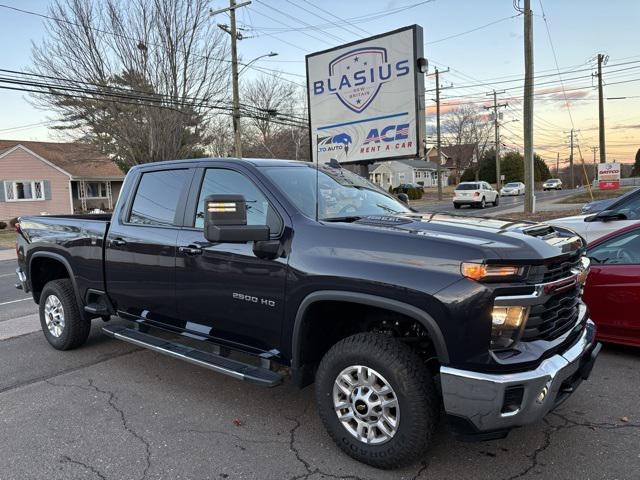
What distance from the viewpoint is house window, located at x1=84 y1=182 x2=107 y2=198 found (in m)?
40.1

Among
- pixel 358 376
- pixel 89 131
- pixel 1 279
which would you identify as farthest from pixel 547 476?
pixel 89 131

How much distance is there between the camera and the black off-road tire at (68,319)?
5.33 metres

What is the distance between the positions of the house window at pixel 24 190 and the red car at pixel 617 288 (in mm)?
36170

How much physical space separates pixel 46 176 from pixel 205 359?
3628cm

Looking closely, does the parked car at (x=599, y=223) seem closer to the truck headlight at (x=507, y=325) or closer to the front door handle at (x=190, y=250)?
the truck headlight at (x=507, y=325)

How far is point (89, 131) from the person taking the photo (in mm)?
28688

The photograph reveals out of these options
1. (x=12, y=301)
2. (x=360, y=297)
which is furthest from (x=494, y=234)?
(x=12, y=301)

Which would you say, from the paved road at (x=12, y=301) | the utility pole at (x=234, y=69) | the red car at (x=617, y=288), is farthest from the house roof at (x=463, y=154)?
the red car at (x=617, y=288)

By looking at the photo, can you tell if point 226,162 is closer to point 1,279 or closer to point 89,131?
point 1,279

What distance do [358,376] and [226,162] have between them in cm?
194

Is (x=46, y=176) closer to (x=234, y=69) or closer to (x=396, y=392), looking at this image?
(x=234, y=69)

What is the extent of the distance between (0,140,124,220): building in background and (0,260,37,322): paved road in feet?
67.5

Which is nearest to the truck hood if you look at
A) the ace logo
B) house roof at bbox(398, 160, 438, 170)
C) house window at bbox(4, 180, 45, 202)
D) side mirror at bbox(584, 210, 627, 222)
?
side mirror at bbox(584, 210, 627, 222)

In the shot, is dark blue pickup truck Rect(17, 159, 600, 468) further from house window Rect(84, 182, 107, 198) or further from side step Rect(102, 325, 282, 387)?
house window Rect(84, 182, 107, 198)
